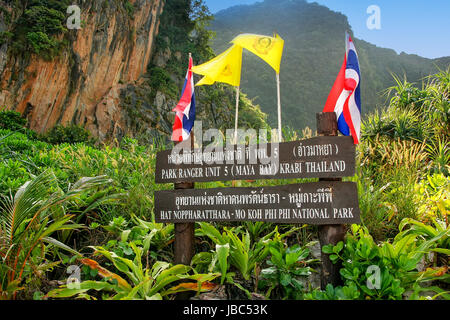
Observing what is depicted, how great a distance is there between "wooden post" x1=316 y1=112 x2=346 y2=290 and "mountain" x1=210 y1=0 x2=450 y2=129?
47.3m

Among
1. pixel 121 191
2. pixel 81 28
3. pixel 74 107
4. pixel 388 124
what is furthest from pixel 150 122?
pixel 121 191

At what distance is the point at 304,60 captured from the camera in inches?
2702

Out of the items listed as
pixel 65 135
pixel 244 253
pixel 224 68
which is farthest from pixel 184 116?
pixel 65 135

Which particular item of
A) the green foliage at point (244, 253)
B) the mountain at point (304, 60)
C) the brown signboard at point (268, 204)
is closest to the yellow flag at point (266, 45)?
the brown signboard at point (268, 204)

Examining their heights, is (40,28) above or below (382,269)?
above

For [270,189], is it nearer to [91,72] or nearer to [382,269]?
[382,269]

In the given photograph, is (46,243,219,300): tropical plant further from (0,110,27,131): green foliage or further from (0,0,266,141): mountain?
(0,110,27,131): green foliage

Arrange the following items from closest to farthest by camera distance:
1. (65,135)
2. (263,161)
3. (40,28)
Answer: (263,161) < (40,28) < (65,135)

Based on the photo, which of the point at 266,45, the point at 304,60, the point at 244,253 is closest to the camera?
the point at 244,253

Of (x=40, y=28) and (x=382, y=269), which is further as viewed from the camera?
(x=40, y=28)

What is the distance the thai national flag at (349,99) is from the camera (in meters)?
3.15

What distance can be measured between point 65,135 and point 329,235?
696 inches

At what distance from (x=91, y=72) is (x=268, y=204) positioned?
21.5 m

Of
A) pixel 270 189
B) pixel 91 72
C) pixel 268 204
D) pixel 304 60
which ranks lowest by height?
pixel 268 204
